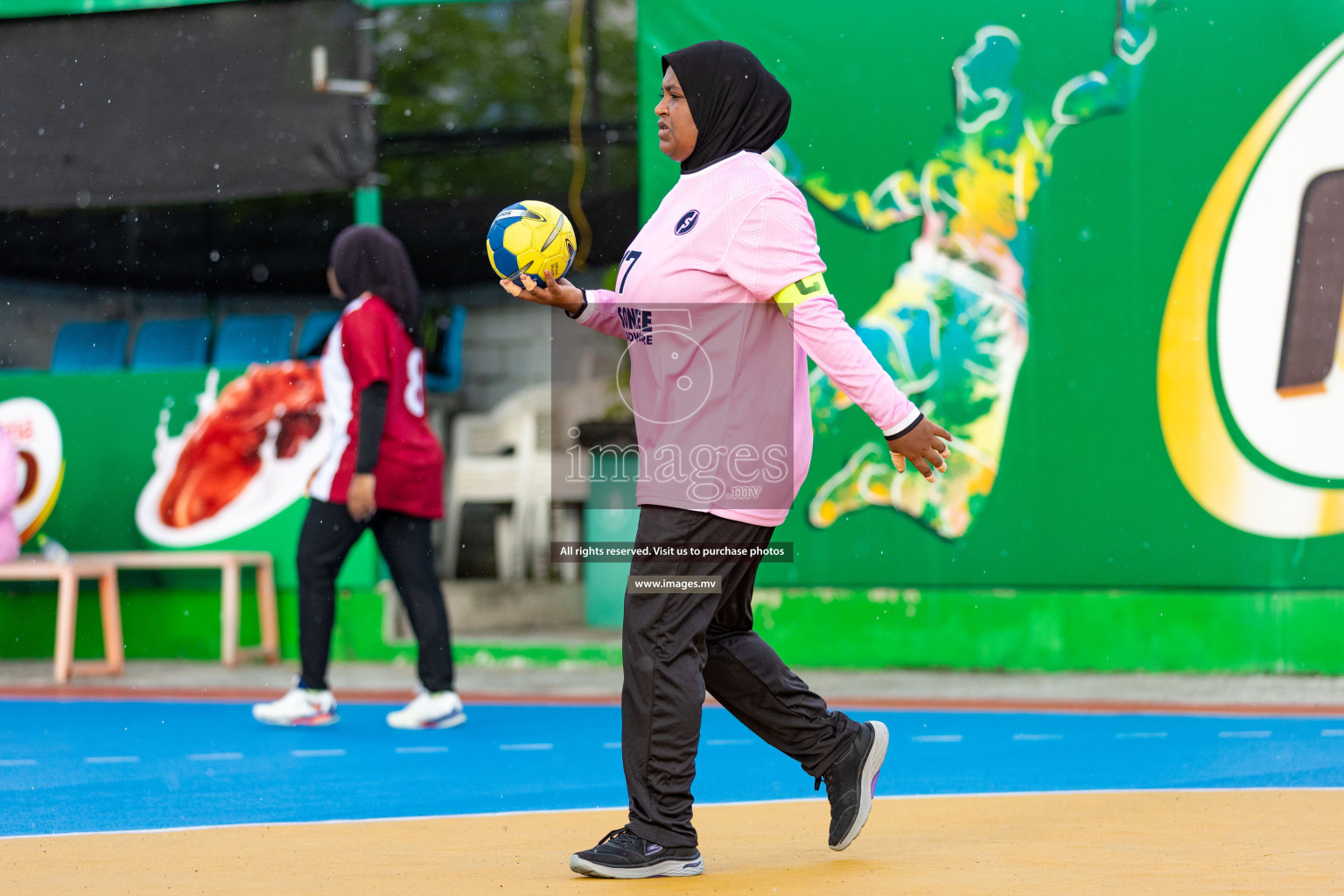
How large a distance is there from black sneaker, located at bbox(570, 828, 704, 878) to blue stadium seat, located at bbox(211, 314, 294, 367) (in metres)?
6.10

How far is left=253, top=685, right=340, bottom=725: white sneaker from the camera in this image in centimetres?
680

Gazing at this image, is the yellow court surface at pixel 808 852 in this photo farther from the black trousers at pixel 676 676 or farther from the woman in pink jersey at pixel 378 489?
the woman in pink jersey at pixel 378 489

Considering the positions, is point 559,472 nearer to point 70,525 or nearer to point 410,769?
point 70,525

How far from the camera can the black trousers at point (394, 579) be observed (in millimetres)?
6727

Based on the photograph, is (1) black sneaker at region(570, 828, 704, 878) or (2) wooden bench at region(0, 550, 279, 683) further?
Answer: (2) wooden bench at region(0, 550, 279, 683)

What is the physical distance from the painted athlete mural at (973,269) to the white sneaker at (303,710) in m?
3.12

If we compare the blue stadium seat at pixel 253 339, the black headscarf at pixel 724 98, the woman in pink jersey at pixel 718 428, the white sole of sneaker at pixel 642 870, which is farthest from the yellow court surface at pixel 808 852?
the blue stadium seat at pixel 253 339

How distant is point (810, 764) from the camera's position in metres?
4.25

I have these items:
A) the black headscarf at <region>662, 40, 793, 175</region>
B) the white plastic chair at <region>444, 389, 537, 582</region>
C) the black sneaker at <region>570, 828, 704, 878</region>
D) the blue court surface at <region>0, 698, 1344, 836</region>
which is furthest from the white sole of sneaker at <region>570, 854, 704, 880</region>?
the white plastic chair at <region>444, 389, 537, 582</region>

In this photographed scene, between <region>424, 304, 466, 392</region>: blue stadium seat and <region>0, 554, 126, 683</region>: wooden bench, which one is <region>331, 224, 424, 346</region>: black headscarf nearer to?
<region>0, 554, 126, 683</region>: wooden bench

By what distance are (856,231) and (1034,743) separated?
3.32 m

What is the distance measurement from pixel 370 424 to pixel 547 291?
100 inches

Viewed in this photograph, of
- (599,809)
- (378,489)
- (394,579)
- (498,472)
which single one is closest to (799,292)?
(599,809)

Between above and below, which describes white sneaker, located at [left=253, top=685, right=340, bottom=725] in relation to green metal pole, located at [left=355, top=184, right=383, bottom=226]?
below
